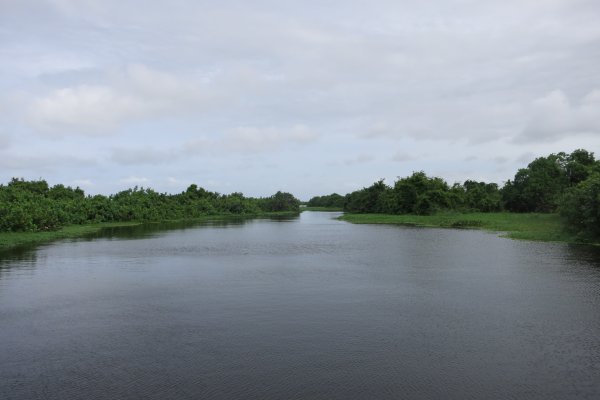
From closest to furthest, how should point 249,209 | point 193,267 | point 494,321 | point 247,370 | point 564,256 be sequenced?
1. point 247,370
2. point 494,321
3. point 193,267
4. point 564,256
5. point 249,209

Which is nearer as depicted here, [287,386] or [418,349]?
[287,386]

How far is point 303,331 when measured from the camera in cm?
1195

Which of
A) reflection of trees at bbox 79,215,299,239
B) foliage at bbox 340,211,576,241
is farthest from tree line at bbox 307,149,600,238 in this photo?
reflection of trees at bbox 79,215,299,239

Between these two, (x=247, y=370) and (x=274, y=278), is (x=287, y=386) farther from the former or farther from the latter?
(x=274, y=278)

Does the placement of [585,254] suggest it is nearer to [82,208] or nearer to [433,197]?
[433,197]

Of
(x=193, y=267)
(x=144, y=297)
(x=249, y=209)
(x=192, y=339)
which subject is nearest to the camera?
Answer: (x=192, y=339)

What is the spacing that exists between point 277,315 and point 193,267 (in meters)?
11.0

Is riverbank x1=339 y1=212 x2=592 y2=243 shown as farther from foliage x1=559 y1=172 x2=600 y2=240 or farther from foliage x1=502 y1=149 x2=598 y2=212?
foliage x1=502 y1=149 x2=598 y2=212

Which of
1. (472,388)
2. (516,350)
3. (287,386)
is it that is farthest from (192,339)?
(516,350)

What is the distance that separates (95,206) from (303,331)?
198 ft

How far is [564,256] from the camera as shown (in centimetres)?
2495

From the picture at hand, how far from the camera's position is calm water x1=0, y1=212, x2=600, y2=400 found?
8.75 m

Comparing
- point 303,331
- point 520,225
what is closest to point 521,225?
point 520,225

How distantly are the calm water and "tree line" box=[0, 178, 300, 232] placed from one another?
63.0ft
